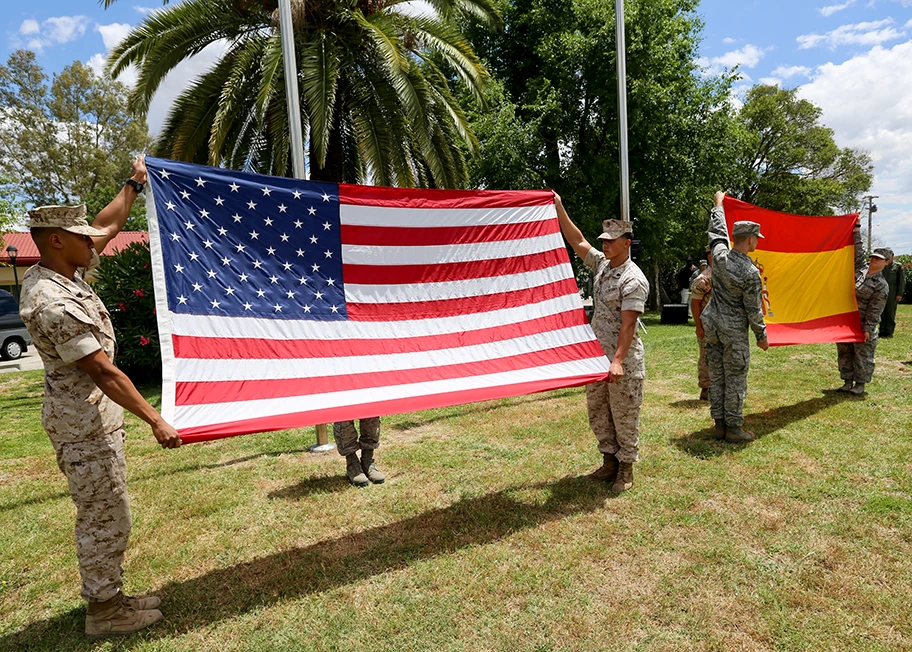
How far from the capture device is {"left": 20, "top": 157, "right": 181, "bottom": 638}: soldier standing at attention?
8.98ft

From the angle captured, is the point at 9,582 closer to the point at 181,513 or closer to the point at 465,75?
the point at 181,513

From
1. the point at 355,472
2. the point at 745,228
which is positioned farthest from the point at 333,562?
the point at 745,228

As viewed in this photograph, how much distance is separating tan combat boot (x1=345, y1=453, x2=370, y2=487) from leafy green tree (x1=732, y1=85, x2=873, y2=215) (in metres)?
34.0

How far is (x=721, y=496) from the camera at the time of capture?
15.0ft

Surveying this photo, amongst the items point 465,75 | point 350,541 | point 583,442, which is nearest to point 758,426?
point 583,442

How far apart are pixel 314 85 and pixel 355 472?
24.5 feet

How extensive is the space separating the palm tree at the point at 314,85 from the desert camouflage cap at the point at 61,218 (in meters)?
7.36

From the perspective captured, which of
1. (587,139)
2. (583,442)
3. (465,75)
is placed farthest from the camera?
(587,139)

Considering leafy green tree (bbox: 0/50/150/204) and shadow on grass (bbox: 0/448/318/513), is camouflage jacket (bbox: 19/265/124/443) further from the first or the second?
leafy green tree (bbox: 0/50/150/204)

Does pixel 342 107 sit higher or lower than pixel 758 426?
higher

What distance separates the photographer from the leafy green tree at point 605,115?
18922mm

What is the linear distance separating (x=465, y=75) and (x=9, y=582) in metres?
11.4

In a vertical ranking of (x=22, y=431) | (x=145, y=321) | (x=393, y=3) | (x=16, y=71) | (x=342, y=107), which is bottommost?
(x=22, y=431)

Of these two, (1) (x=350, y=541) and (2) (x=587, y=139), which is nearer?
(1) (x=350, y=541)
